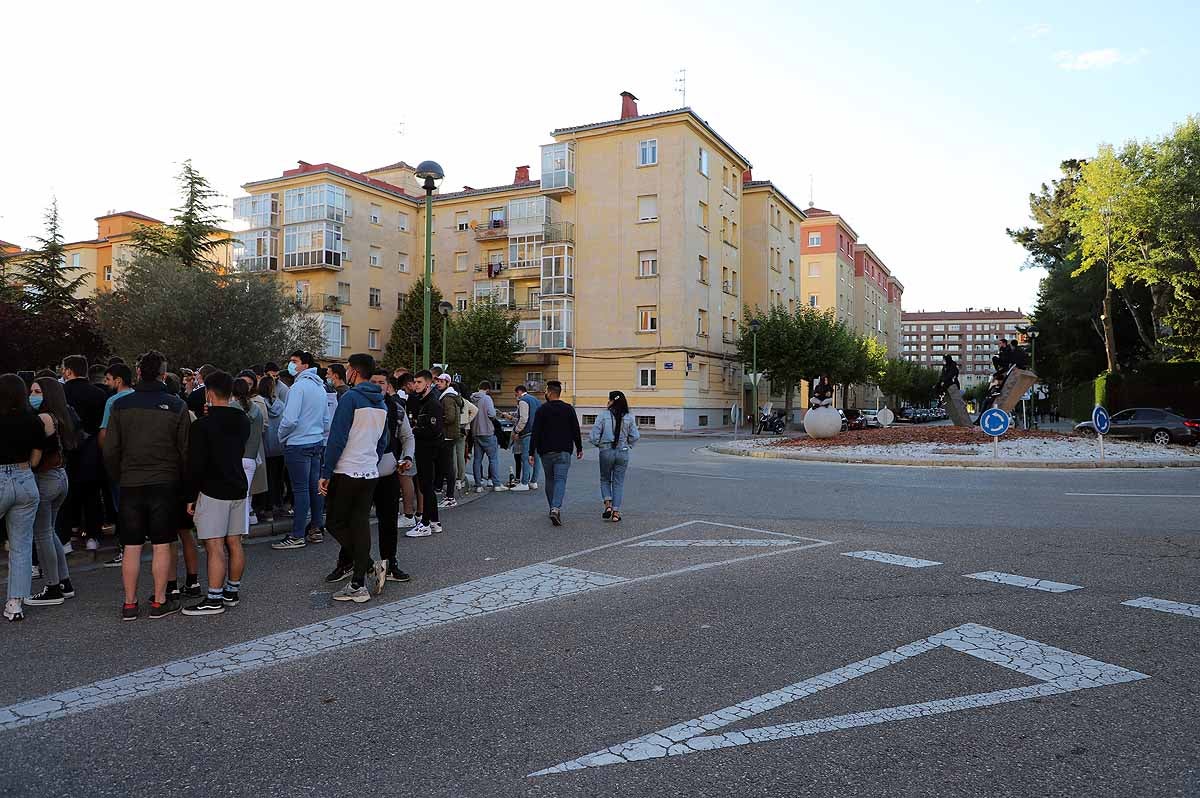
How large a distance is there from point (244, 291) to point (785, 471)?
2629 centimetres

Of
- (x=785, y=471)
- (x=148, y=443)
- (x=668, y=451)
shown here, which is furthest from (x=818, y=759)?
(x=668, y=451)

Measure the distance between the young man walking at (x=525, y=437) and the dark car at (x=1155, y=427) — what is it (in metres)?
22.9

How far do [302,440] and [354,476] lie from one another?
8.89 ft

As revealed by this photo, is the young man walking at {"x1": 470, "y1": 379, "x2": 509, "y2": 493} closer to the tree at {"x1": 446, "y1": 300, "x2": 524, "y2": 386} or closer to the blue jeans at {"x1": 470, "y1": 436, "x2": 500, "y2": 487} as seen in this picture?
the blue jeans at {"x1": 470, "y1": 436, "x2": 500, "y2": 487}

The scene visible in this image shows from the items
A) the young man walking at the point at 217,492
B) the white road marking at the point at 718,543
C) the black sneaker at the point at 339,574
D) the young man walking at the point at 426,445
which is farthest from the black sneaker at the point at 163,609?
the white road marking at the point at 718,543

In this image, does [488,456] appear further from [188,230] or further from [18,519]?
[188,230]

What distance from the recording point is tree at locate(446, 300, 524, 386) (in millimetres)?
48344

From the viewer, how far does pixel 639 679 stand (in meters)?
4.38

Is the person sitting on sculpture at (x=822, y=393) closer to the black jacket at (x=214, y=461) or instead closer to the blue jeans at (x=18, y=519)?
the black jacket at (x=214, y=461)

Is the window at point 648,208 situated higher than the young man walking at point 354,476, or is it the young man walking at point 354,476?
the window at point 648,208

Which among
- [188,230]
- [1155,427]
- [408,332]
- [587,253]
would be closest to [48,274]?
[188,230]

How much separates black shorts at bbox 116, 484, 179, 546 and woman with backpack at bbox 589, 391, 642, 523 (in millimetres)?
5168

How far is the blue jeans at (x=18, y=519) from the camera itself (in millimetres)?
5715

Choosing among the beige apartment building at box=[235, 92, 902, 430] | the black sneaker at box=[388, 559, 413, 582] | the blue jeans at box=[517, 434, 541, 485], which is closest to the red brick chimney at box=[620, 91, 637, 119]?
the beige apartment building at box=[235, 92, 902, 430]
